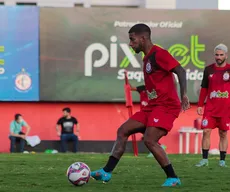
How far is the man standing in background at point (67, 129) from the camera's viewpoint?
2753 cm

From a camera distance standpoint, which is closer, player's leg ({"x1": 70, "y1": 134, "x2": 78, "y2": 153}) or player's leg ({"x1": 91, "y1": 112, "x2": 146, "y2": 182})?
player's leg ({"x1": 91, "y1": 112, "x2": 146, "y2": 182})

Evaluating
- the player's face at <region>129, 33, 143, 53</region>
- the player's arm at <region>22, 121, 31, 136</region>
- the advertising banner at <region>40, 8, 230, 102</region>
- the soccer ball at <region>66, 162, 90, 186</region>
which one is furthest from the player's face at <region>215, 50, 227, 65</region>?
the advertising banner at <region>40, 8, 230, 102</region>

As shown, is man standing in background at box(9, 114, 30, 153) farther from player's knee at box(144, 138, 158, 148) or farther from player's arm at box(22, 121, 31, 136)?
player's knee at box(144, 138, 158, 148)

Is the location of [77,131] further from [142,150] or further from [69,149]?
[142,150]

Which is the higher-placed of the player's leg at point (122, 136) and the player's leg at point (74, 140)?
the player's leg at point (122, 136)

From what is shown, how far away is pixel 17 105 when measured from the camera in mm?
29219

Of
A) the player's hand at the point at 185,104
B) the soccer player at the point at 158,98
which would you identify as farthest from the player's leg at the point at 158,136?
the player's hand at the point at 185,104

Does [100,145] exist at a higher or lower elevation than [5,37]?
lower

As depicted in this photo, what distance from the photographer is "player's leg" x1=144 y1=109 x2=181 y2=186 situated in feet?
34.2

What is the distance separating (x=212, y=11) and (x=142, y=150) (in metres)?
6.00

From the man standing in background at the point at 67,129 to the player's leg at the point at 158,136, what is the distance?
17.1m

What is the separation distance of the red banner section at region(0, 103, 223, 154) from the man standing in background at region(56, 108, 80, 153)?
1344 millimetres

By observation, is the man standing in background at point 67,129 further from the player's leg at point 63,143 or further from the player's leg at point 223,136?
Result: the player's leg at point 223,136

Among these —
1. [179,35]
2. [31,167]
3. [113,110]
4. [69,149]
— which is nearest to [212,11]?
[179,35]
